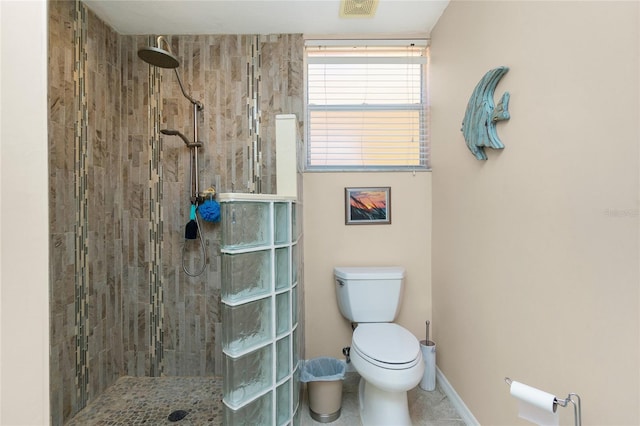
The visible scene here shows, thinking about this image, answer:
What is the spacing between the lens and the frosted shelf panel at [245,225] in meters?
1.12

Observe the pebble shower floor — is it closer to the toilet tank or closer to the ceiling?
the toilet tank

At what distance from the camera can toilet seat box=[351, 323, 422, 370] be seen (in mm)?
1397

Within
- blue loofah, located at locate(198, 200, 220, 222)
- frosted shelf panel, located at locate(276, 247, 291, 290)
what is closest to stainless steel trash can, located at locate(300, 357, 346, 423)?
frosted shelf panel, located at locate(276, 247, 291, 290)

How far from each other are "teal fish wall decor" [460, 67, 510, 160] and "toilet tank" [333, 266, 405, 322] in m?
0.94

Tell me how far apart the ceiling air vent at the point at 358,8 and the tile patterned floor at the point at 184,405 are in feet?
8.19

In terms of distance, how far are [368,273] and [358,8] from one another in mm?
1726

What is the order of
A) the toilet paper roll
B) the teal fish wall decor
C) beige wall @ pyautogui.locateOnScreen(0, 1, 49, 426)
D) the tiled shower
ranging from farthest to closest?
1. the tiled shower
2. the teal fish wall decor
3. the toilet paper roll
4. beige wall @ pyautogui.locateOnScreen(0, 1, 49, 426)

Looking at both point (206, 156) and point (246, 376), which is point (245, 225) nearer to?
point (246, 376)

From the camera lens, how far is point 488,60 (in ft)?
4.50

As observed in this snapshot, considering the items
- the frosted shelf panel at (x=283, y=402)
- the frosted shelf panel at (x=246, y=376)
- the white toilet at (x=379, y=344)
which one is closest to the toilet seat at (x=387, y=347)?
the white toilet at (x=379, y=344)

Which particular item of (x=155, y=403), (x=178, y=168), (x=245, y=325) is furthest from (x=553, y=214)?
(x=155, y=403)

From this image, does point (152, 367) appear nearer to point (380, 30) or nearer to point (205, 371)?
point (205, 371)

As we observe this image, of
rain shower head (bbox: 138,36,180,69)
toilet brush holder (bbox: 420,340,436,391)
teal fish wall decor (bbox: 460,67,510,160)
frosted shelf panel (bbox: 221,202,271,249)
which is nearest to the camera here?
frosted shelf panel (bbox: 221,202,271,249)

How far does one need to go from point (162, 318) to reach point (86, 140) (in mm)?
1300
